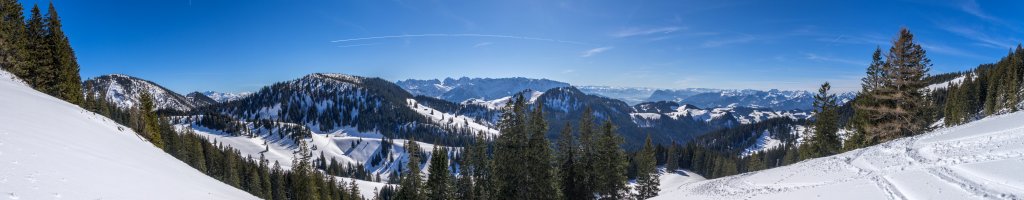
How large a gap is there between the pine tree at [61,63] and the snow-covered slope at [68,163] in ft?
105

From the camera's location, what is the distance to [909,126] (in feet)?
116

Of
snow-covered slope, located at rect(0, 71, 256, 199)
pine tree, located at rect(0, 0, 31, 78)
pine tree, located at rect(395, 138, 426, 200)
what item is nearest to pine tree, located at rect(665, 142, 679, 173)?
pine tree, located at rect(395, 138, 426, 200)

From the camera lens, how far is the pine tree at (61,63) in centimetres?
4938

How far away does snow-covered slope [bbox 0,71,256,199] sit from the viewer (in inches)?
467

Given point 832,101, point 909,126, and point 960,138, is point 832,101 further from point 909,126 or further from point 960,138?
point 960,138

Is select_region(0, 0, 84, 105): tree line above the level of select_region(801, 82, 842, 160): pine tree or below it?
above

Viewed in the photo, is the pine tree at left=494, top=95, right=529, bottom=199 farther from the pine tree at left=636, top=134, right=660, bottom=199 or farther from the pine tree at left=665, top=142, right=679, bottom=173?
the pine tree at left=665, top=142, right=679, bottom=173

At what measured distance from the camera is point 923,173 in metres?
15.6

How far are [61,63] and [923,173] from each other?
75.6 metres

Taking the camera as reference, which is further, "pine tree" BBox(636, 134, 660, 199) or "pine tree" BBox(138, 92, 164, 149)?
"pine tree" BBox(138, 92, 164, 149)

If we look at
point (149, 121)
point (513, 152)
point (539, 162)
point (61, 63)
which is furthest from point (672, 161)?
point (61, 63)

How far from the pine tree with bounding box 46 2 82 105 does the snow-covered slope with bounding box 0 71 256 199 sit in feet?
105

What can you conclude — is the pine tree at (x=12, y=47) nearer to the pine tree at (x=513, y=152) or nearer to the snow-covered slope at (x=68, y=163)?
the snow-covered slope at (x=68, y=163)

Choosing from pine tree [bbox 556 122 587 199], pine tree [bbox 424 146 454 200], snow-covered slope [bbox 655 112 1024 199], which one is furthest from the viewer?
pine tree [bbox 556 122 587 199]
